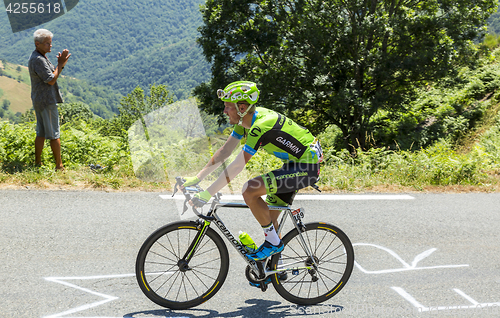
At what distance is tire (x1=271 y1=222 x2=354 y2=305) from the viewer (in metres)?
3.71

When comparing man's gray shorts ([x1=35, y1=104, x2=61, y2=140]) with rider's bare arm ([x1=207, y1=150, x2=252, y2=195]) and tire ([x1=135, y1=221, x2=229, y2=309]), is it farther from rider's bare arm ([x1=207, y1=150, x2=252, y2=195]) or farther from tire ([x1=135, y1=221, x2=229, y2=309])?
rider's bare arm ([x1=207, y1=150, x2=252, y2=195])

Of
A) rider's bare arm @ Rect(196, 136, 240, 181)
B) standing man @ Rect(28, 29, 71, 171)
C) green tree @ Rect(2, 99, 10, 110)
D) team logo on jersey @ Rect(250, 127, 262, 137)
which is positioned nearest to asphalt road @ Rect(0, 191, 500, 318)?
standing man @ Rect(28, 29, 71, 171)

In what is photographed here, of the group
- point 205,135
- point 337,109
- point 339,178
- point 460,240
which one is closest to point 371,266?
point 460,240

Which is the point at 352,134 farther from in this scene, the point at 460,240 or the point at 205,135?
the point at 205,135

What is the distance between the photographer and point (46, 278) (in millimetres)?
3922

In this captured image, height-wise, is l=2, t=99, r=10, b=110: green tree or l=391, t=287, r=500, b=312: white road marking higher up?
l=391, t=287, r=500, b=312: white road marking

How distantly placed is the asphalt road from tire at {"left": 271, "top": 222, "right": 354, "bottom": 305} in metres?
0.13

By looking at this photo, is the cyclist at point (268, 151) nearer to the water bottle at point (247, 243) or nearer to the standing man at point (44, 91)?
the water bottle at point (247, 243)

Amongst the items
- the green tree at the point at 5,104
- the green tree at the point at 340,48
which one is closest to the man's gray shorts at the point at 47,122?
the green tree at the point at 340,48

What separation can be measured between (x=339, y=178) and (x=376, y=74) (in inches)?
367

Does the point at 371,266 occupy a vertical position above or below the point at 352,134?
above

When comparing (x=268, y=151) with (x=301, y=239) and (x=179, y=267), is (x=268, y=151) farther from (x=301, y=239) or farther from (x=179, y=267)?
(x=179, y=267)

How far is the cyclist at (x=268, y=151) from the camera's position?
3197 mm

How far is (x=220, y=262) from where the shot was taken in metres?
3.58
